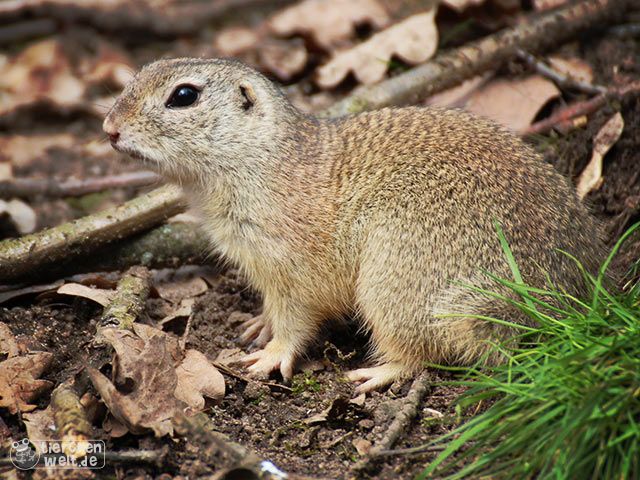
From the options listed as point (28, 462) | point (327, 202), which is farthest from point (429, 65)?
point (28, 462)

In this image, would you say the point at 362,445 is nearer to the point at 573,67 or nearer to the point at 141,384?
the point at 141,384

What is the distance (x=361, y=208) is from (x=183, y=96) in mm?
1492

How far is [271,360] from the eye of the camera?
5633mm

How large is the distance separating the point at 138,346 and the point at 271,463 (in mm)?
1286

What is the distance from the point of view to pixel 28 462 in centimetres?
413

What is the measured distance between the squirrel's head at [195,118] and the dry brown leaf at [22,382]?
153 centimetres

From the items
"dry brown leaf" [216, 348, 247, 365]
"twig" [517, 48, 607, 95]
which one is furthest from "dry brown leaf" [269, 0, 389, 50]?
"dry brown leaf" [216, 348, 247, 365]

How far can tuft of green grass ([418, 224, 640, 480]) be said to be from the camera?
147 inches

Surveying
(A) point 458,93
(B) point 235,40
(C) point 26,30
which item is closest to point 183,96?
(A) point 458,93

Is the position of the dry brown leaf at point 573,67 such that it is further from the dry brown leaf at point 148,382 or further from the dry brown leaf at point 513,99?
the dry brown leaf at point 148,382

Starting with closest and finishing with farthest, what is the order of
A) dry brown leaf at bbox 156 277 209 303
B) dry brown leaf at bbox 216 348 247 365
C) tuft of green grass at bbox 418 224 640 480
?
tuft of green grass at bbox 418 224 640 480, dry brown leaf at bbox 216 348 247 365, dry brown leaf at bbox 156 277 209 303

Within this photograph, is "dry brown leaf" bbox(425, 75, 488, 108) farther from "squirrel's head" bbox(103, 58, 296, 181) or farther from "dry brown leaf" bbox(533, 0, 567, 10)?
"squirrel's head" bbox(103, 58, 296, 181)

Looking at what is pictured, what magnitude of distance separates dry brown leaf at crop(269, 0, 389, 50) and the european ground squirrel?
347cm

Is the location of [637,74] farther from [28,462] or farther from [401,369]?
[28,462]
